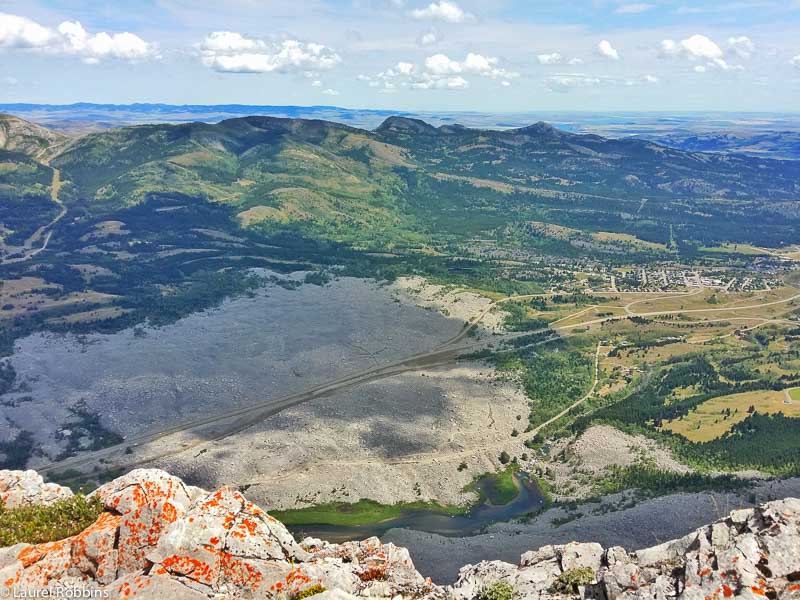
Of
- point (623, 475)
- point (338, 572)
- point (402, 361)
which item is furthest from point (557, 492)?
point (338, 572)

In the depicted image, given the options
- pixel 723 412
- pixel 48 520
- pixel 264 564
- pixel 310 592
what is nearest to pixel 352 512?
pixel 48 520

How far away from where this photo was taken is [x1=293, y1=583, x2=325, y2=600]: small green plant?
2636 centimetres

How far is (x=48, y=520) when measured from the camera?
33.8 meters

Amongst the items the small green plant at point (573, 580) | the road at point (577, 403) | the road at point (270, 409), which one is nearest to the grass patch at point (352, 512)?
the road at point (270, 409)

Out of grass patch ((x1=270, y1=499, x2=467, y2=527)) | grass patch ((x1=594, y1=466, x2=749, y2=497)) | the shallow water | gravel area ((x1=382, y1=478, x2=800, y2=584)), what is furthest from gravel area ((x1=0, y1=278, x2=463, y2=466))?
grass patch ((x1=594, y1=466, x2=749, y2=497))

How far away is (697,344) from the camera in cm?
16112

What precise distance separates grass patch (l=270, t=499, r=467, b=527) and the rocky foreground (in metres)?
58.8

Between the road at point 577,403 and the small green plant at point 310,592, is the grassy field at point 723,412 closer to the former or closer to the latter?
the road at point 577,403

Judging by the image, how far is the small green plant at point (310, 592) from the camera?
1038 inches

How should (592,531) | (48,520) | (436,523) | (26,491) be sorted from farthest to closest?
(436,523) < (592,531) < (26,491) < (48,520)

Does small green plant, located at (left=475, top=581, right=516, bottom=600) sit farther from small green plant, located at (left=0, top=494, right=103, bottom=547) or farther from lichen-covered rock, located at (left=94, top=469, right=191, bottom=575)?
small green plant, located at (left=0, top=494, right=103, bottom=547)

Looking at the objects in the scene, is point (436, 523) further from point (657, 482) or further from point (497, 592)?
point (497, 592)

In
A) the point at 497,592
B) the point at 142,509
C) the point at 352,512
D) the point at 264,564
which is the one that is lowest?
the point at 352,512

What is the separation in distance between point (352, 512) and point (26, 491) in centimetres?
5888
